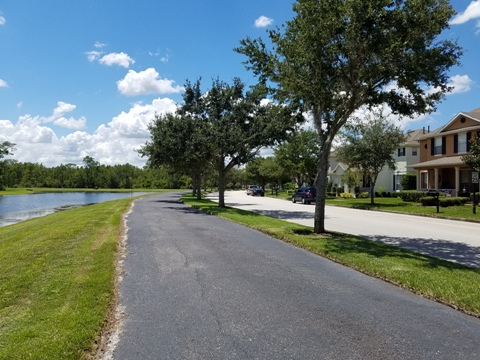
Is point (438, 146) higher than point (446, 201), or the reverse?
point (438, 146)

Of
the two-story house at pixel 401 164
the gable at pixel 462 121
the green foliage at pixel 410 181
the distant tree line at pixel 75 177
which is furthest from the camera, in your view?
the distant tree line at pixel 75 177

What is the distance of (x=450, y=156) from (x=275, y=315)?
113 ft

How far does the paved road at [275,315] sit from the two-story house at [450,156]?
28727mm

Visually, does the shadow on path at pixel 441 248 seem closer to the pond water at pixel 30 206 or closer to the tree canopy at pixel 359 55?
the tree canopy at pixel 359 55

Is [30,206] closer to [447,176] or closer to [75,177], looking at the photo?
[447,176]

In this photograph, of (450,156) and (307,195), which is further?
(307,195)

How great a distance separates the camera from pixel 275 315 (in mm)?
5215

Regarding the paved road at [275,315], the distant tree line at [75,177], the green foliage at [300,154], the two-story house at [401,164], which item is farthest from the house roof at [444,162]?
the distant tree line at [75,177]

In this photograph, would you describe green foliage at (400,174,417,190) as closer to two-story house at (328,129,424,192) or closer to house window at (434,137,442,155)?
two-story house at (328,129,424,192)

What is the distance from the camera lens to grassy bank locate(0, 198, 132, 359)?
13.9 ft

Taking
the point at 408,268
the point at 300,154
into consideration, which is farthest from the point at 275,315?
the point at 300,154

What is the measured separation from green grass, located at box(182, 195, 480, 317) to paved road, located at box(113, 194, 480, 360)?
1.09ft

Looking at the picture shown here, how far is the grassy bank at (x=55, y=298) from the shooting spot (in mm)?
4223

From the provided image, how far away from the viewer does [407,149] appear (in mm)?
45656
